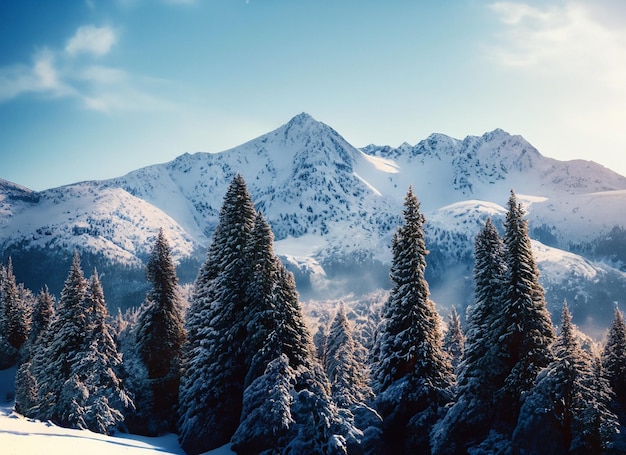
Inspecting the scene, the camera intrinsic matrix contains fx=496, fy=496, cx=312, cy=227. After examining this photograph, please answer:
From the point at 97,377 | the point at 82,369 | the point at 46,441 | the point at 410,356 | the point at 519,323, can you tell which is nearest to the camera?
the point at 46,441

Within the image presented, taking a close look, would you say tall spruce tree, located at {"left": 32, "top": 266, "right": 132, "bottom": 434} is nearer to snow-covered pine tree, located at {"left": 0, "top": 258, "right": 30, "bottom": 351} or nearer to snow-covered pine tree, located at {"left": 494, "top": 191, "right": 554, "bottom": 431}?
snow-covered pine tree, located at {"left": 494, "top": 191, "right": 554, "bottom": 431}

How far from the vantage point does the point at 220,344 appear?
120 ft

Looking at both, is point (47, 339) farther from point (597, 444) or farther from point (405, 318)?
point (597, 444)

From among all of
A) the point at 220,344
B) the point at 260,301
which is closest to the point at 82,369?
the point at 220,344

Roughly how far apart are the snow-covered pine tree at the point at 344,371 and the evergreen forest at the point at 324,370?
18 cm

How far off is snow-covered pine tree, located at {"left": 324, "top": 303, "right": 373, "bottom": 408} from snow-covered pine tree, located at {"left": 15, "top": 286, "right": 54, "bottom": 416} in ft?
94.7

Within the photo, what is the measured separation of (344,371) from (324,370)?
278 inches

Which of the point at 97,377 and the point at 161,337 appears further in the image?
Answer: the point at 161,337

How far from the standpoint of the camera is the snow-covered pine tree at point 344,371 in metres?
36.1

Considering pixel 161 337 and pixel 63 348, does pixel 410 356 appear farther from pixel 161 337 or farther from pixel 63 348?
pixel 63 348

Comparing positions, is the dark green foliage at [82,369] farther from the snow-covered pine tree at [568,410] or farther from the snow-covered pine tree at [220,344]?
the snow-covered pine tree at [568,410]

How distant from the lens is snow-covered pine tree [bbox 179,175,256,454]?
34562 mm

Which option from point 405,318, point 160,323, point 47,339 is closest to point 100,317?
point 160,323

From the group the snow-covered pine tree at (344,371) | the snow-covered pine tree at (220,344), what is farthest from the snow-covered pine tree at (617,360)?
the snow-covered pine tree at (220,344)
